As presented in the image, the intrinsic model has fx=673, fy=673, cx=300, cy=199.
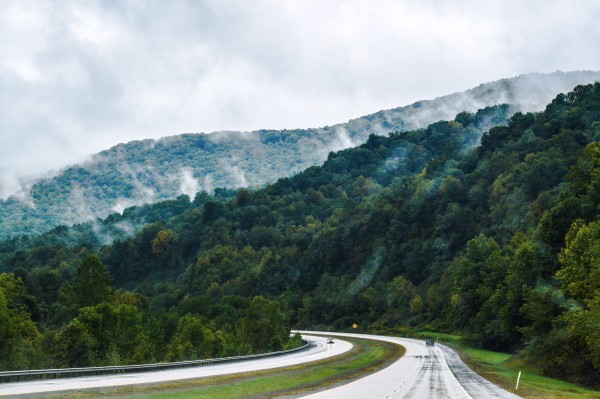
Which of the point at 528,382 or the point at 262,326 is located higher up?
the point at 528,382

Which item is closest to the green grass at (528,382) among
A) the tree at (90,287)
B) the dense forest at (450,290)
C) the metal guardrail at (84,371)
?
the dense forest at (450,290)

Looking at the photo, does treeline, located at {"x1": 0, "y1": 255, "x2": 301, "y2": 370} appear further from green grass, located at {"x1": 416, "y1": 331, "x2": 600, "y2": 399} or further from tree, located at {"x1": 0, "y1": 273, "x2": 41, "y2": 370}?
green grass, located at {"x1": 416, "y1": 331, "x2": 600, "y2": 399}

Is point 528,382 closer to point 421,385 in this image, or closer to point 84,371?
point 421,385

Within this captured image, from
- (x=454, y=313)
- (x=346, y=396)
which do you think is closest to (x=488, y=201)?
(x=454, y=313)

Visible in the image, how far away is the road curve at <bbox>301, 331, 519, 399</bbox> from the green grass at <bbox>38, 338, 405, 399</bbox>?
2.23m

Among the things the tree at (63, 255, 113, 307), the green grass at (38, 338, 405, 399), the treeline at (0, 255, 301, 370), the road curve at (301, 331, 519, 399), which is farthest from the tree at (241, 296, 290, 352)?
the road curve at (301, 331, 519, 399)

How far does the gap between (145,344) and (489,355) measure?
51489mm

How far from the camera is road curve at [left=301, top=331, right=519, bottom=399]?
35281 mm

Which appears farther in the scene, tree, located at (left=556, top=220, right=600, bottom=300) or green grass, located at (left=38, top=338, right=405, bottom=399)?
tree, located at (left=556, top=220, right=600, bottom=300)

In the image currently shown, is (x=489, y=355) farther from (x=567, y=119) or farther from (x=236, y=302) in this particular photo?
(x=567, y=119)

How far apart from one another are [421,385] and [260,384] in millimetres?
10142

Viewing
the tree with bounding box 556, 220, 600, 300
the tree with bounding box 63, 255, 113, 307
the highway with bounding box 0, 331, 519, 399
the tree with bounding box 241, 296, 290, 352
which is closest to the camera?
the highway with bounding box 0, 331, 519, 399

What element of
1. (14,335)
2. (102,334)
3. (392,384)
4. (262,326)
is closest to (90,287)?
(14,335)

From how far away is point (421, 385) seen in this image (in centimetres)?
4156
